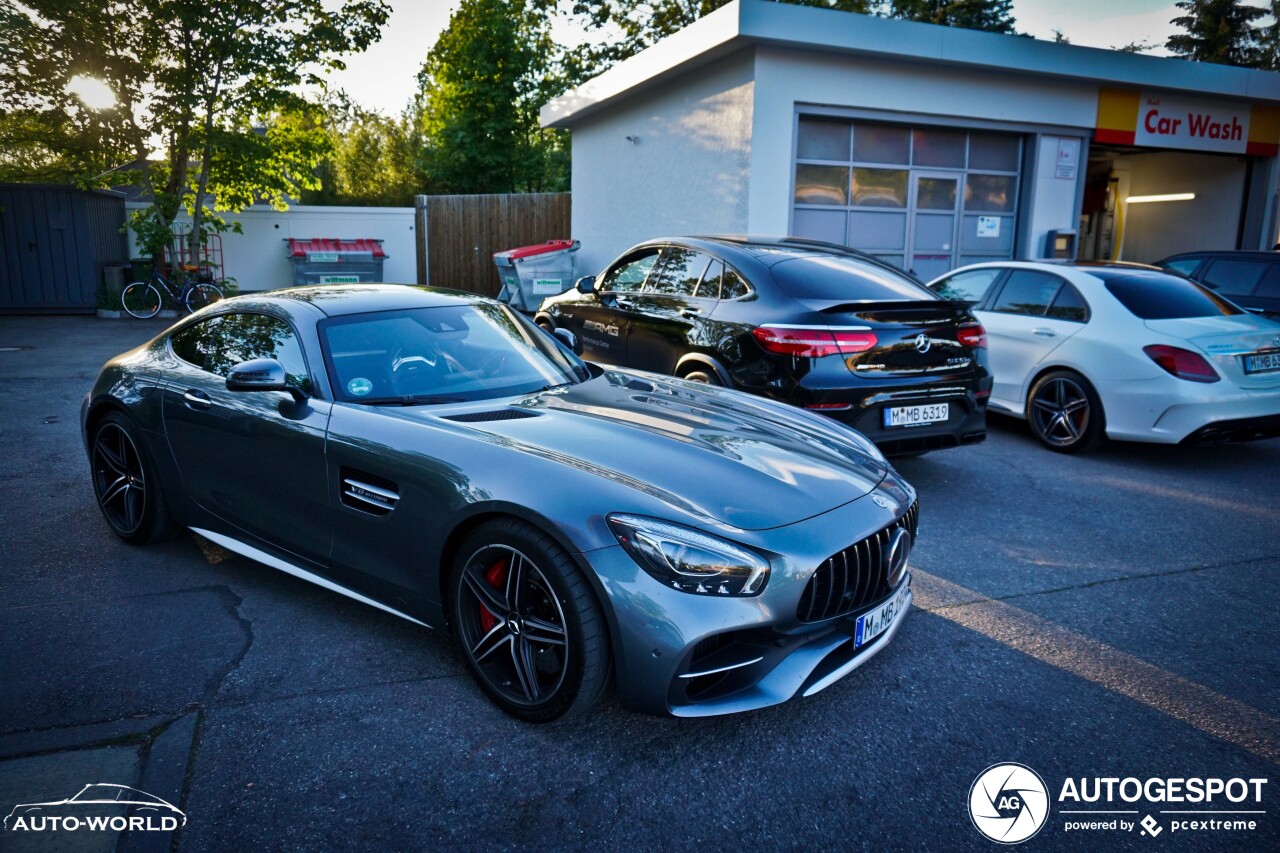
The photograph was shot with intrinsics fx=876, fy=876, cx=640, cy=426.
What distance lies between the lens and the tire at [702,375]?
19.2ft

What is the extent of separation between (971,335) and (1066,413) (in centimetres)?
179

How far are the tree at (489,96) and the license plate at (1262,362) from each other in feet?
90.3

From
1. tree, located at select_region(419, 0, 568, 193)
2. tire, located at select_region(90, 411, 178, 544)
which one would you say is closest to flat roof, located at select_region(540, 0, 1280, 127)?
tire, located at select_region(90, 411, 178, 544)

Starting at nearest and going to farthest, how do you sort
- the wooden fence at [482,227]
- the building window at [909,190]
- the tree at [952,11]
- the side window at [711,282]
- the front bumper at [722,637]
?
the front bumper at [722,637] < the side window at [711,282] < the building window at [909,190] < the wooden fence at [482,227] < the tree at [952,11]

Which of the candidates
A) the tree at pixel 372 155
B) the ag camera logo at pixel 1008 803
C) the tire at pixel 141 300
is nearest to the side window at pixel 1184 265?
the ag camera logo at pixel 1008 803

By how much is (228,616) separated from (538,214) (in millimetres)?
17497

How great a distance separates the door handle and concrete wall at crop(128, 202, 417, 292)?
1837 centimetres

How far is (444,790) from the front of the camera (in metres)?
2.60

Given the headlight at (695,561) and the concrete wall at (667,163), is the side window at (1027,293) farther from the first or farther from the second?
the headlight at (695,561)

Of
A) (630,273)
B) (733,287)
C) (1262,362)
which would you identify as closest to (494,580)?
(733,287)

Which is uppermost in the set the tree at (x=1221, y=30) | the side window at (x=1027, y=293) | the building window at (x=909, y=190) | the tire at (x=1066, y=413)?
the tree at (x=1221, y=30)

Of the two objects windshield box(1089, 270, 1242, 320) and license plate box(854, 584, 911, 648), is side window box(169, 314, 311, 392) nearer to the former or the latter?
license plate box(854, 584, 911, 648)

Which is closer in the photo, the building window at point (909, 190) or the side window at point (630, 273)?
the side window at point (630, 273)

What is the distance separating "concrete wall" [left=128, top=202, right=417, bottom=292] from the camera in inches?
859
